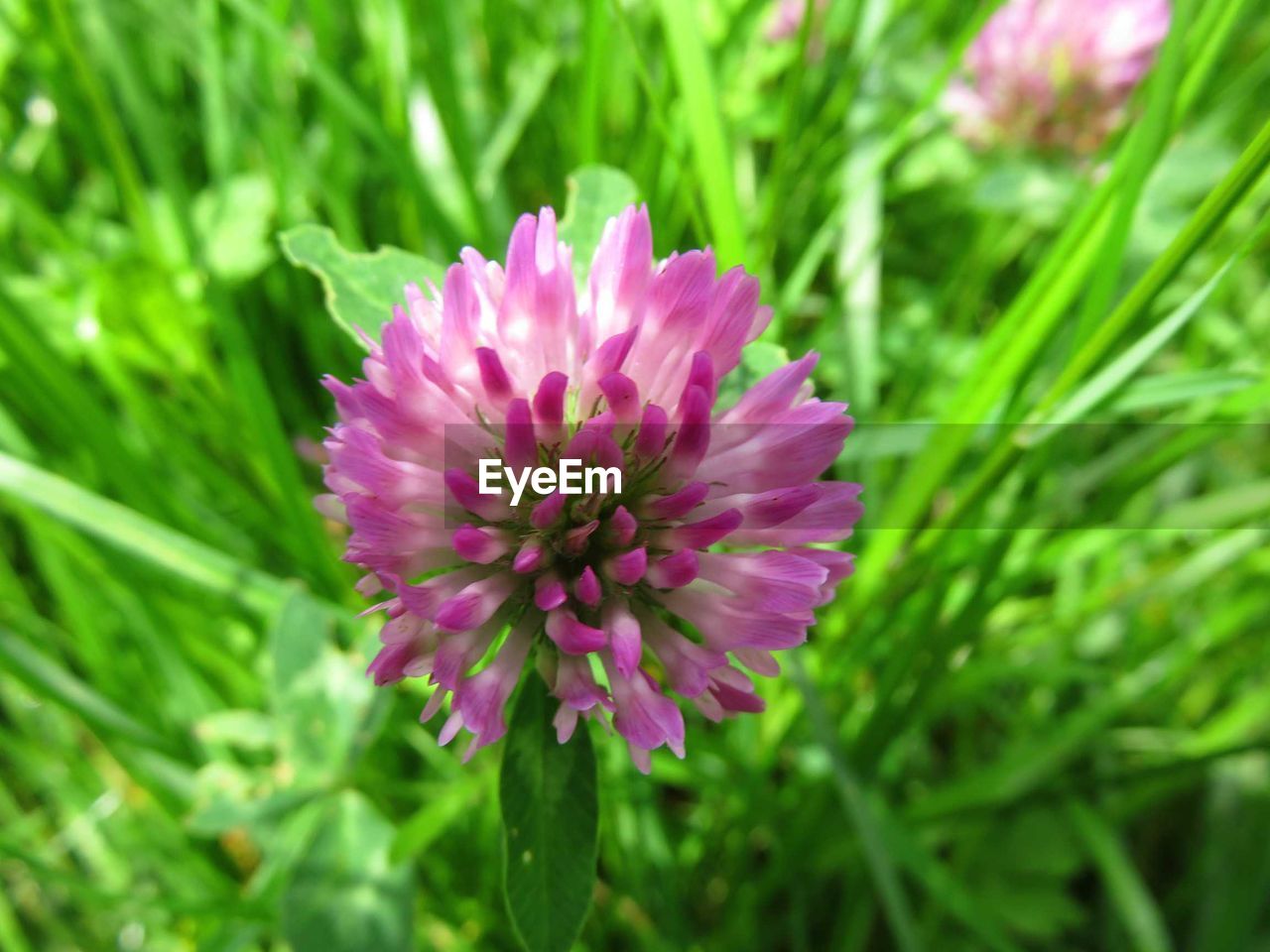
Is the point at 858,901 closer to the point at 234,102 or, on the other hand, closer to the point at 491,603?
the point at 491,603

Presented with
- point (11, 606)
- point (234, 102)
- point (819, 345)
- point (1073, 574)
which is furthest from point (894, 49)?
point (11, 606)

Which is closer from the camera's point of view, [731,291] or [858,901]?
[731,291]

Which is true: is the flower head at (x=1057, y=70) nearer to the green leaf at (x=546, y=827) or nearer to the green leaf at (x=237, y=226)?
the green leaf at (x=237, y=226)

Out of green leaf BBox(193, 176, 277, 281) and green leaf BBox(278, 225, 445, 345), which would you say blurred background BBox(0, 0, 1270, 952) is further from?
green leaf BBox(278, 225, 445, 345)

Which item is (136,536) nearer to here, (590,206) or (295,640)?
(295,640)

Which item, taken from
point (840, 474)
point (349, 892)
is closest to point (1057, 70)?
point (840, 474)
